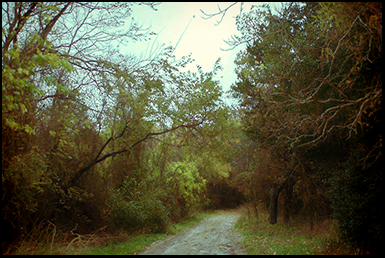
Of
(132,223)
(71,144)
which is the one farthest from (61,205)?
(132,223)

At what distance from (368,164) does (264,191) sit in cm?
1025

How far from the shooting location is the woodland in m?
6.27

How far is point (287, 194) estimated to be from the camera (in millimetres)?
14180

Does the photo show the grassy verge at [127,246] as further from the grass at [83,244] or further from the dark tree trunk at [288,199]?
the dark tree trunk at [288,199]

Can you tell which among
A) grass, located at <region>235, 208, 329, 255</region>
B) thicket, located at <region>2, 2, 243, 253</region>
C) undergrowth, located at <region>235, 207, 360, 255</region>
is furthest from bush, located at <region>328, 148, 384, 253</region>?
thicket, located at <region>2, 2, 243, 253</region>

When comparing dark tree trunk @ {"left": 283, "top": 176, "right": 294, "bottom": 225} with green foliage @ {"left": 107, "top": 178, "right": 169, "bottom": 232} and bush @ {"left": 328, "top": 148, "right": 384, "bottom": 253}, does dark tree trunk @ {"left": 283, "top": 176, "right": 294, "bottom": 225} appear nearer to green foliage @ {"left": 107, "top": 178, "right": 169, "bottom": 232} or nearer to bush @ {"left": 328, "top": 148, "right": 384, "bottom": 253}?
bush @ {"left": 328, "top": 148, "right": 384, "bottom": 253}

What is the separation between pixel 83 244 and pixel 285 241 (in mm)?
7077

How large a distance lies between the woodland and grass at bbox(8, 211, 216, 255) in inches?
14.1

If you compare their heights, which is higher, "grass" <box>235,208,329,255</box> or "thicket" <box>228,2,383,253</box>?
"thicket" <box>228,2,383,253</box>

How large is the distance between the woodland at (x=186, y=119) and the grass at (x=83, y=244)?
0.36 meters

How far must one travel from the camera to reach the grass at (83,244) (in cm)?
703

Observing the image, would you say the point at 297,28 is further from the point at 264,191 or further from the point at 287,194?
the point at 264,191

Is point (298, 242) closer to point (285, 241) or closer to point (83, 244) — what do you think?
point (285, 241)

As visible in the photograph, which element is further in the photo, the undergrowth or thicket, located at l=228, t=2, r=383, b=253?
the undergrowth
